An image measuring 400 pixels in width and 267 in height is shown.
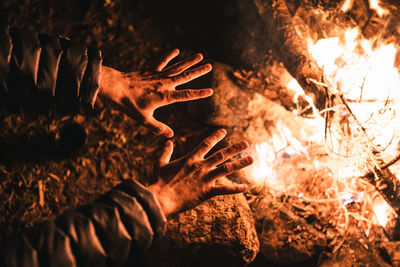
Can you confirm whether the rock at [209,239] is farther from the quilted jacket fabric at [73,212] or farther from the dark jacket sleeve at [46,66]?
the dark jacket sleeve at [46,66]

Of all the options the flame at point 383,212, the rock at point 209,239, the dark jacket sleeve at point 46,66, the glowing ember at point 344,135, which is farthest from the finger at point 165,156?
the flame at point 383,212

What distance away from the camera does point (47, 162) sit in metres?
4.03

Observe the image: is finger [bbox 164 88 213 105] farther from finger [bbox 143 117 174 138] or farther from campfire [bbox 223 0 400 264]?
campfire [bbox 223 0 400 264]

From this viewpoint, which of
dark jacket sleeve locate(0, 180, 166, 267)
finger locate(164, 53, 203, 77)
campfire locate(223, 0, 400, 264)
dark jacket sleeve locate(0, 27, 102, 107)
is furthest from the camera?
campfire locate(223, 0, 400, 264)

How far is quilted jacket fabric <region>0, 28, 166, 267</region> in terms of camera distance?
2027mm

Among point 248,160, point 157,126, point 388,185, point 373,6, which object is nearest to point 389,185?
point 388,185

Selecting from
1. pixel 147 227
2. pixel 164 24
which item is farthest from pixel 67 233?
pixel 164 24

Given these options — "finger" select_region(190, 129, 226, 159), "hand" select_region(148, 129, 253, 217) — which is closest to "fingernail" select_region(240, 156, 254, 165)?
"hand" select_region(148, 129, 253, 217)

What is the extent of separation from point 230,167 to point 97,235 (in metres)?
1.22

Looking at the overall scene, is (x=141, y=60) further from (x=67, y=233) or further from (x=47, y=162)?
(x=67, y=233)

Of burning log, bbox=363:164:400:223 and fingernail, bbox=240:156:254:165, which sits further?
burning log, bbox=363:164:400:223

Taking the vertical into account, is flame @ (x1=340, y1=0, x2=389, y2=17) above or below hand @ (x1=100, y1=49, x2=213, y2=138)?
above

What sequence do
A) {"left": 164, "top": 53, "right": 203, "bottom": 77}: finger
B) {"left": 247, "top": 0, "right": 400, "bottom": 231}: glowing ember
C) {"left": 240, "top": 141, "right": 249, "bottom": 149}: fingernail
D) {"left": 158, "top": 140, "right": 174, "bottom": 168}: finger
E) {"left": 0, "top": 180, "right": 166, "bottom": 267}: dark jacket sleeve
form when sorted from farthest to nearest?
{"left": 247, "top": 0, "right": 400, "bottom": 231}: glowing ember, {"left": 164, "top": 53, "right": 203, "bottom": 77}: finger, {"left": 158, "top": 140, "right": 174, "bottom": 168}: finger, {"left": 240, "top": 141, "right": 249, "bottom": 149}: fingernail, {"left": 0, "top": 180, "right": 166, "bottom": 267}: dark jacket sleeve

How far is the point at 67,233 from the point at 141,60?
10.3 feet
